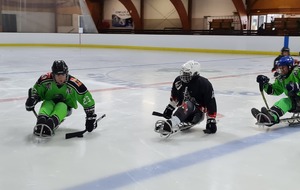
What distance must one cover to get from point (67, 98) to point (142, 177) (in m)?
1.05

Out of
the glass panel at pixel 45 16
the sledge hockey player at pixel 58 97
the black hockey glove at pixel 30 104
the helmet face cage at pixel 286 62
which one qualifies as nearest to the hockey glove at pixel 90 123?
the sledge hockey player at pixel 58 97

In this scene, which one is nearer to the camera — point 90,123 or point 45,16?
point 90,123

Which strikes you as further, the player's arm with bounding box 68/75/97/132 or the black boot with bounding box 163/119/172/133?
the player's arm with bounding box 68/75/97/132

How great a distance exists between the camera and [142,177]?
1.89m

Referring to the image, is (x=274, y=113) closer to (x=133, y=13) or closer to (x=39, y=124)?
(x=39, y=124)

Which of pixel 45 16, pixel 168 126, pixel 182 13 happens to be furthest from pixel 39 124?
→ pixel 182 13

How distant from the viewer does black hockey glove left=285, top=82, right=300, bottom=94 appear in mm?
2816

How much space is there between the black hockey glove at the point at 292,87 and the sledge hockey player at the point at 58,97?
1.36 meters

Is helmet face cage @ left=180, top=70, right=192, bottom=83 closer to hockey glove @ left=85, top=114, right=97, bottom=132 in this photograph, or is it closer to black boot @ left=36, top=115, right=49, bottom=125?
hockey glove @ left=85, top=114, right=97, bottom=132

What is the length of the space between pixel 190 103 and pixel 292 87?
757 millimetres

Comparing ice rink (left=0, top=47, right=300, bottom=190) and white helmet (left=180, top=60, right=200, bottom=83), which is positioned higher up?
white helmet (left=180, top=60, right=200, bottom=83)

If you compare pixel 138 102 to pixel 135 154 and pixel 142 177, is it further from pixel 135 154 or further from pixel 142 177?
pixel 142 177

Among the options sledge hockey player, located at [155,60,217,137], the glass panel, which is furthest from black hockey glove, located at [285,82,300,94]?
the glass panel

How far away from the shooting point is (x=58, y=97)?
2701 millimetres
